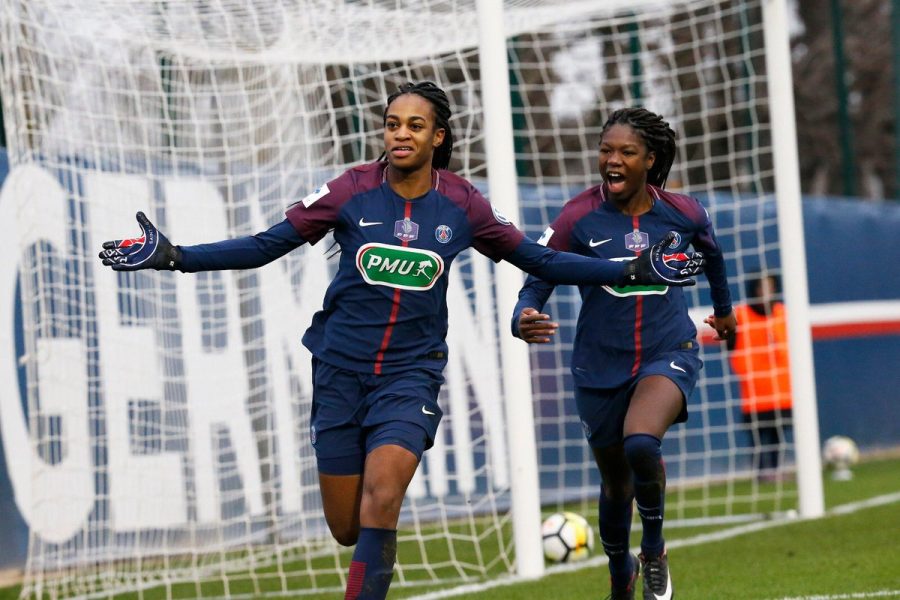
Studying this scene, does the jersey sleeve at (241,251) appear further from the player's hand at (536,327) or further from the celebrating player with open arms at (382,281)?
the player's hand at (536,327)

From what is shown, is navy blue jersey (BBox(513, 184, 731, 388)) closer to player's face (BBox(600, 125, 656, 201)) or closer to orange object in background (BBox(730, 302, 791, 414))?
player's face (BBox(600, 125, 656, 201))

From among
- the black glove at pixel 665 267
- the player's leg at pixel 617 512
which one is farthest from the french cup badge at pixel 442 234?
the player's leg at pixel 617 512

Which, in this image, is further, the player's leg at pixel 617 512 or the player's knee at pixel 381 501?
the player's leg at pixel 617 512

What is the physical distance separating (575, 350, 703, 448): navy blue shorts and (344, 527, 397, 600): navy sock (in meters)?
1.62

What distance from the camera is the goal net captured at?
8891 millimetres

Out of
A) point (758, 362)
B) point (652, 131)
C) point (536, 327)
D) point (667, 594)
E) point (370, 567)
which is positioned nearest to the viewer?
point (370, 567)

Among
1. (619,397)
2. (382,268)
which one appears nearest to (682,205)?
(619,397)

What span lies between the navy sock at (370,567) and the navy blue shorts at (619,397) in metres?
1.62

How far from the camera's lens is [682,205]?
22.6ft

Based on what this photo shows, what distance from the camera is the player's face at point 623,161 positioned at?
673 cm

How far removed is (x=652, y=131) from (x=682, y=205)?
364 millimetres

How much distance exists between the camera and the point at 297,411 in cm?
1045

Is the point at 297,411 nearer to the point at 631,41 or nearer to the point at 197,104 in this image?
the point at 197,104

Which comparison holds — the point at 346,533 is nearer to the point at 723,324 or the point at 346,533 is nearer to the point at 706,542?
the point at 723,324
